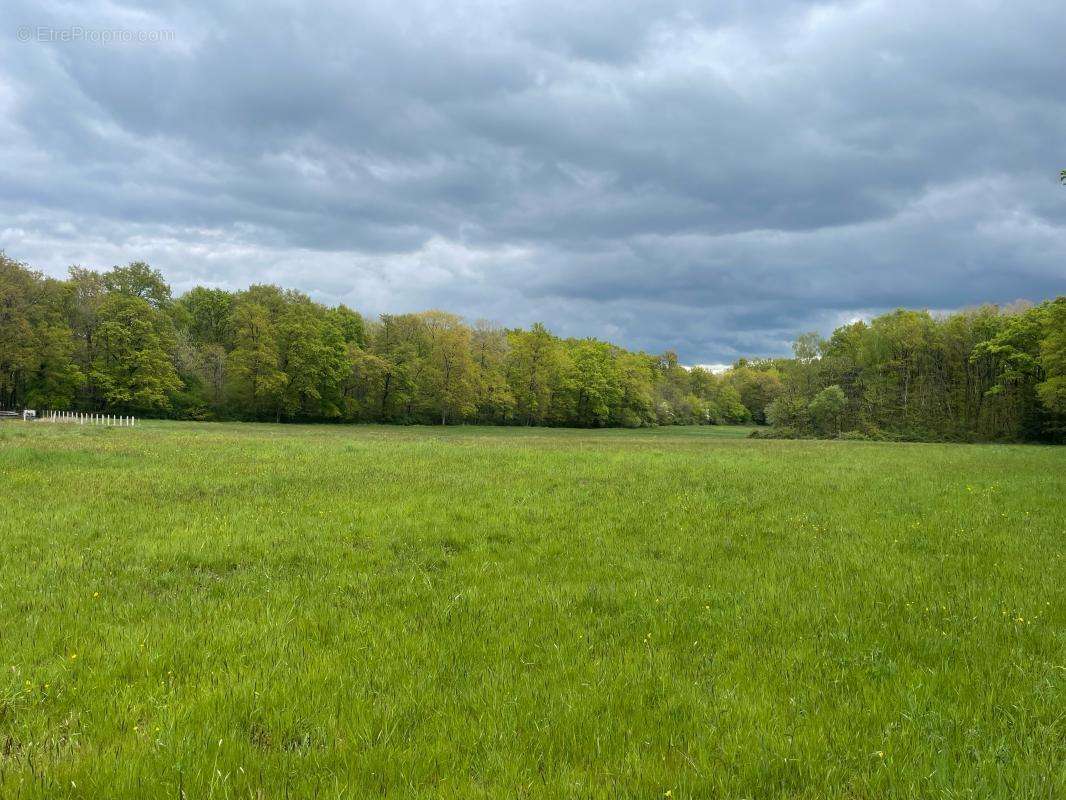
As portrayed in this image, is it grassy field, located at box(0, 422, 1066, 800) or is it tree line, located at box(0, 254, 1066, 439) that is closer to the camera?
grassy field, located at box(0, 422, 1066, 800)

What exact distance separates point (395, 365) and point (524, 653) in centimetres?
8284

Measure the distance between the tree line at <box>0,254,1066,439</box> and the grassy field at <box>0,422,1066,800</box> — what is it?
5909 cm

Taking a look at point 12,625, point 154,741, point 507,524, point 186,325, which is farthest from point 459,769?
point 186,325

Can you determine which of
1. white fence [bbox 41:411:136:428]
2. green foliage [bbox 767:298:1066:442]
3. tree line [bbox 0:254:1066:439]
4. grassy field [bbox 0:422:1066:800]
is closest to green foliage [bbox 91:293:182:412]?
tree line [bbox 0:254:1066:439]

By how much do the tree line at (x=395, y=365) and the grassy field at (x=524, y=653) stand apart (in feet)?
194

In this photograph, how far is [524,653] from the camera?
19.0 ft

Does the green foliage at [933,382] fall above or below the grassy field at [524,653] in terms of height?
above

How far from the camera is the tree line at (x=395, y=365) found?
6700 cm

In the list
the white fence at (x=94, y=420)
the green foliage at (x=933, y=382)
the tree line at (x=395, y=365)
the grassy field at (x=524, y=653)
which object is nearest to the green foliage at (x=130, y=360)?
the tree line at (x=395, y=365)

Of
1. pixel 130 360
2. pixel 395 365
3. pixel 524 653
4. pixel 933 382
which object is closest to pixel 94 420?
pixel 130 360

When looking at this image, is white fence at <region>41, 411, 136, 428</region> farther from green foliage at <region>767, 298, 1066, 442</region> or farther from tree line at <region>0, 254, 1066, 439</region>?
green foliage at <region>767, 298, 1066, 442</region>

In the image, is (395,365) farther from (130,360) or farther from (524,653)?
(524,653)

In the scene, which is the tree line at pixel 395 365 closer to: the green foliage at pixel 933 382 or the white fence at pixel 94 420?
the green foliage at pixel 933 382

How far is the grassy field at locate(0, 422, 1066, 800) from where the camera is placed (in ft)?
12.7
